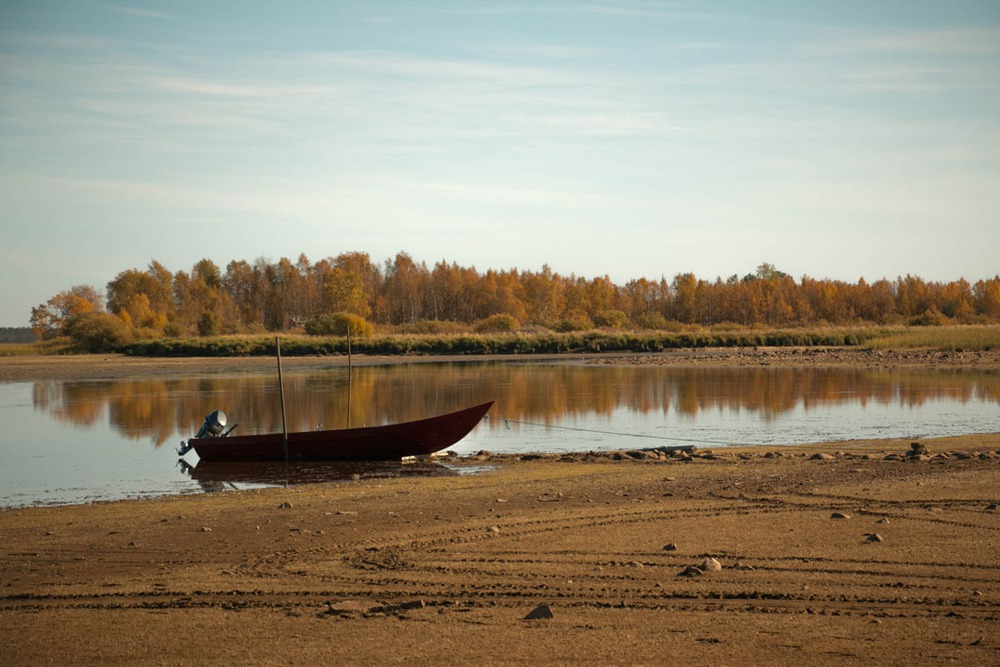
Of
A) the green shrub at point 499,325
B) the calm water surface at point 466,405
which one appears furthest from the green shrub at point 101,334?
the green shrub at point 499,325

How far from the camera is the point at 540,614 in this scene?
762 centimetres

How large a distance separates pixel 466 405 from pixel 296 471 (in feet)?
45.0

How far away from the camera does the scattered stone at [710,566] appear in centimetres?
880

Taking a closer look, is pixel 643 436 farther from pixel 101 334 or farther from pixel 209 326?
pixel 209 326

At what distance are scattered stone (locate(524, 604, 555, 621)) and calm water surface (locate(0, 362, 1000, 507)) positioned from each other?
10.1 m

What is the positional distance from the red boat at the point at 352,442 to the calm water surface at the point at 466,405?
0.60 metres

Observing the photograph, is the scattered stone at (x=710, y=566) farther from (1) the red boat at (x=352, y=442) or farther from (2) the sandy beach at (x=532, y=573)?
(1) the red boat at (x=352, y=442)

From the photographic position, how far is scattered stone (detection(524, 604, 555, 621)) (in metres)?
7.59

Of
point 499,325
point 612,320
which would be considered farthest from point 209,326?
point 612,320

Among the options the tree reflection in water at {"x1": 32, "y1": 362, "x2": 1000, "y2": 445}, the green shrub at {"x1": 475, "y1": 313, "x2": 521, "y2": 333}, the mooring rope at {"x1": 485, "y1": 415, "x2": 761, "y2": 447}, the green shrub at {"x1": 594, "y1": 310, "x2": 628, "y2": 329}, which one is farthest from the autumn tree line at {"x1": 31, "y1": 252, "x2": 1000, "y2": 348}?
the mooring rope at {"x1": 485, "y1": 415, "x2": 761, "y2": 447}

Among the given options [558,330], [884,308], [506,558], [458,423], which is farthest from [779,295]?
[506,558]

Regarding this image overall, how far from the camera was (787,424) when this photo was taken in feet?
80.2

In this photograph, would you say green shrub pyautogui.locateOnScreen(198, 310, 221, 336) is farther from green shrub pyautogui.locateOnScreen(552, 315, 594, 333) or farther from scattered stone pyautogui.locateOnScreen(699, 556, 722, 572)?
scattered stone pyautogui.locateOnScreen(699, 556, 722, 572)

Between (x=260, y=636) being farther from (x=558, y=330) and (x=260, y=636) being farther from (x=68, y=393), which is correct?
(x=558, y=330)
